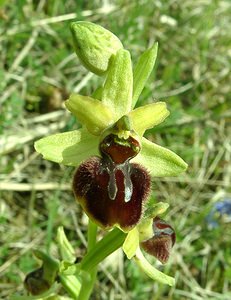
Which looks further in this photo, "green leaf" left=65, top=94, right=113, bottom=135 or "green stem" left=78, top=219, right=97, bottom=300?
"green stem" left=78, top=219, right=97, bottom=300

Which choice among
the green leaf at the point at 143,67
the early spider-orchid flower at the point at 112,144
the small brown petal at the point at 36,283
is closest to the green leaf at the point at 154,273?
the early spider-orchid flower at the point at 112,144

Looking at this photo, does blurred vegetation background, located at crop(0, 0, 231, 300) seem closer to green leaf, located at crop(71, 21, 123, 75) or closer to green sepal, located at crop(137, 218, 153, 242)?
green sepal, located at crop(137, 218, 153, 242)

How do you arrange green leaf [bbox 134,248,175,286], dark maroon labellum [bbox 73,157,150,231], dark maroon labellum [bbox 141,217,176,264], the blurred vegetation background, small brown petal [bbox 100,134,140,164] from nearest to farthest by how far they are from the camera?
dark maroon labellum [bbox 73,157,150,231] < small brown petal [bbox 100,134,140,164] < green leaf [bbox 134,248,175,286] < dark maroon labellum [bbox 141,217,176,264] < the blurred vegetation background

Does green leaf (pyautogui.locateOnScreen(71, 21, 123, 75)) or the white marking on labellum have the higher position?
green leaf (pyautogui.locateOnScreen(71, 21, 123, 75))

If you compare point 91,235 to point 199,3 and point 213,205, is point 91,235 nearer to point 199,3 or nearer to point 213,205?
point 213,205

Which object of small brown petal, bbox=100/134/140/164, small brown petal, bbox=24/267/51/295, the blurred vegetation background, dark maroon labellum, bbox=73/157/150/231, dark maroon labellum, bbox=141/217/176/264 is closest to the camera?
dark maroon labellum, bbox=73/157/150/231

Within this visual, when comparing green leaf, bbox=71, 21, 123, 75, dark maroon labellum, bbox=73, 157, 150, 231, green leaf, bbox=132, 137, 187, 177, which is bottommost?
green leaf, bbox=132, 137, 187, 177

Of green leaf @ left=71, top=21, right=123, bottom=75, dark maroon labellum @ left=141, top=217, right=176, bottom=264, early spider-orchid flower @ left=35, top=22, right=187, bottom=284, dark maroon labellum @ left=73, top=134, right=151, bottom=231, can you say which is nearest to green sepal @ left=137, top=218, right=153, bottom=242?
dark maroon labellum @ left=141, top=217, right=176, bottom=264

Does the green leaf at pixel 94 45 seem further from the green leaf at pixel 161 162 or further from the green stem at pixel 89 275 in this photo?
the green stem at pixel 89 275

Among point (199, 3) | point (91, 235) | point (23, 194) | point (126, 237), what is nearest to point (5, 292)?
point (23, 194)
